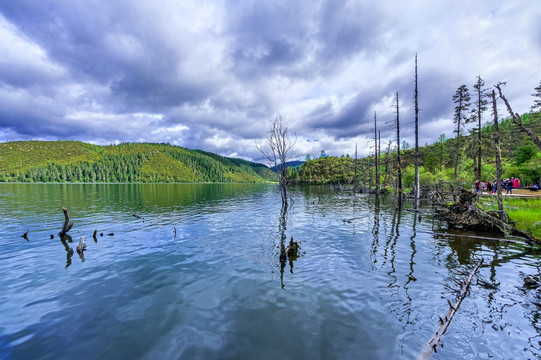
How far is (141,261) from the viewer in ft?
42.7

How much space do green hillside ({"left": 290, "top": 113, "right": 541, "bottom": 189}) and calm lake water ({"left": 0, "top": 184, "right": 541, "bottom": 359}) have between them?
25.1ft

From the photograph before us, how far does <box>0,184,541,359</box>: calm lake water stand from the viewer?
615cm

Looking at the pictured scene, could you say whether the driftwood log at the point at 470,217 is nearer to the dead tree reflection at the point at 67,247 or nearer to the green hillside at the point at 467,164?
the green hillside at the point at 467,164

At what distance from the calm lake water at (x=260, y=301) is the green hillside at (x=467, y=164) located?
7655 millimetres

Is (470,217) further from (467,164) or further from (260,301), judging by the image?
(467,164)

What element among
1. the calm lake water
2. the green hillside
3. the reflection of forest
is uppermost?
the green hillside

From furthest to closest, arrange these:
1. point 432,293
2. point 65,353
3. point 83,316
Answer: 1. point 432,293
2. point 83,316
3. point 65,353

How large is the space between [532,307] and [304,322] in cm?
795

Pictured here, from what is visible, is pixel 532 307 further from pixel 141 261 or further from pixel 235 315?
pixel 141 261

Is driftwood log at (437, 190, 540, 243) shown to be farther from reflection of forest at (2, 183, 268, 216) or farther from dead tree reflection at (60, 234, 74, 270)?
reflection of forest at (2, 183, 268, 216)

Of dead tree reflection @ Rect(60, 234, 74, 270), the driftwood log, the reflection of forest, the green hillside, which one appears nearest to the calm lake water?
dead tree reflection @ Rect(60, 234, 74, 270)

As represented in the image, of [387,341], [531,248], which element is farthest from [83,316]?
[531,248]

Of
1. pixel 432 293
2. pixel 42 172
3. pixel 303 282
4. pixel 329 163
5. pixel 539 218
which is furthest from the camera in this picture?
pixel 42 172

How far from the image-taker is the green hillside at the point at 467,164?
1410 inches
